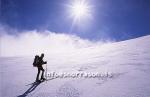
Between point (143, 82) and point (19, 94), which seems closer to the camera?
point (143, 82)

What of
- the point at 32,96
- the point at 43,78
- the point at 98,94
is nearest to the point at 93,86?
the point at 98,94

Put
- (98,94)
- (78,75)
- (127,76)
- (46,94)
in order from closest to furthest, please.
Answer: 1. (98,94)
2. (46,94)
3. (127,76)
4. (78,75)

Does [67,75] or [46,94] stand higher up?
[67,75]

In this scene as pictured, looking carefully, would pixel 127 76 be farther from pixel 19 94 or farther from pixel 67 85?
pixel 19 94

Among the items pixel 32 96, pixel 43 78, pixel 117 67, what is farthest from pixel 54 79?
pixel 117 67

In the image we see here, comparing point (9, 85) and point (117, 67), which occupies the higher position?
point (117, 67)

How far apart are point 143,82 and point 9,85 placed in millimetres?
8131

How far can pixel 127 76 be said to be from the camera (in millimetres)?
10984

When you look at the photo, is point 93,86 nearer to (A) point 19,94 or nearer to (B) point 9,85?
(A) point 19,94

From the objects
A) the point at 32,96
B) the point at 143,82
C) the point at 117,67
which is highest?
the point at 117,67

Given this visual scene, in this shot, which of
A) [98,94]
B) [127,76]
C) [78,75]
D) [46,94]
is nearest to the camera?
[98,94]

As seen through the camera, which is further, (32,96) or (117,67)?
(117,67)

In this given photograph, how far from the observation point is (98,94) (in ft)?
30.4

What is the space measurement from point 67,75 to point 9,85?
3.72 meters
